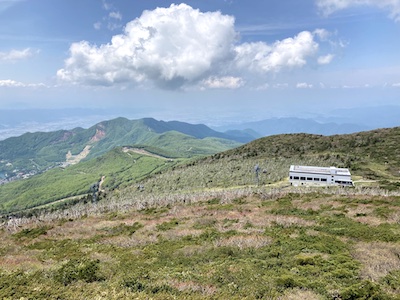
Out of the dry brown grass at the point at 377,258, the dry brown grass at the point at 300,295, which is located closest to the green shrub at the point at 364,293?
the dry brown grass at the point at 300,295

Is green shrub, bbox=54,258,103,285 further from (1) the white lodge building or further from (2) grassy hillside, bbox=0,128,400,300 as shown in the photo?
Result: (1) the white lodge building

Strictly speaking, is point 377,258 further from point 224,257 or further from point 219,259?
point 219,259

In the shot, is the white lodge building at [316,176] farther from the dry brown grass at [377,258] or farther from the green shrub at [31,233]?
the green shrub at [31,233]

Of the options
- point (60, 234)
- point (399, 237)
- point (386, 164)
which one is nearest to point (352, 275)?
point (399, 237)

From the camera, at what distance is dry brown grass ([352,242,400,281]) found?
50.2ft

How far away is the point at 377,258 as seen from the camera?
17234 mm

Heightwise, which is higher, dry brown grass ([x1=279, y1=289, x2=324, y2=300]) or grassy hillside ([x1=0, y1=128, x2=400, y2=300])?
dry brown grass ([x1=279, y1=289, x2=324, y2=300])

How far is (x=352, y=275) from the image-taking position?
49.0ft

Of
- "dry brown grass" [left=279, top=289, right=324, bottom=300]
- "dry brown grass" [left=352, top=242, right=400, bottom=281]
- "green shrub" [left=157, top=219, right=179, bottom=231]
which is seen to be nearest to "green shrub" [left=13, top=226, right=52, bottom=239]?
"green shrub" [left=157, top=219, right=179, bottom=231]

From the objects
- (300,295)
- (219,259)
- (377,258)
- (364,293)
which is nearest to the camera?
(364,293)

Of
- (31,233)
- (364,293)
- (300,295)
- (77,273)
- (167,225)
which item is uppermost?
(364,293)

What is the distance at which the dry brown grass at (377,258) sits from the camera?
1530 cm

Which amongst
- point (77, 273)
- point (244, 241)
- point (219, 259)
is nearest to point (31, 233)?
point (77, 273)

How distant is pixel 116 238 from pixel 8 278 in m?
12.0
